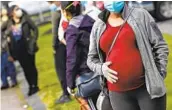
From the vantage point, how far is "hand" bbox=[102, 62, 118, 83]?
14.0 ft

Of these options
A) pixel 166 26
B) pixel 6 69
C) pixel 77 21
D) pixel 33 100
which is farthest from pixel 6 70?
pixel 77 21

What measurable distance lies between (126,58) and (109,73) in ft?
0.77

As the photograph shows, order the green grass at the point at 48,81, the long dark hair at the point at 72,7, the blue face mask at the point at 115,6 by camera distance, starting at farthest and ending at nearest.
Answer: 1. the green grass at the point at 48,81
2. the long dark hair at the point at 72,7
3. the blue face mask at the point at 115,6

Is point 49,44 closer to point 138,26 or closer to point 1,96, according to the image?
point 1,96

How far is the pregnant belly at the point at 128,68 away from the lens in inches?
163

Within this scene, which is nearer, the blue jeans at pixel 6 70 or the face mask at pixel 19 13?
the face mask at pixel 19 13

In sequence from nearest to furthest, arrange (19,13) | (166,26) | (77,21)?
(77,21)
(19,13)
(166,26)

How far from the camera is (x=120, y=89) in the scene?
429 cm

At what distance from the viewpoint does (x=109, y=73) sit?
4301 mm

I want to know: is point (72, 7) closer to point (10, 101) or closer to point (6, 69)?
point (10, 101)

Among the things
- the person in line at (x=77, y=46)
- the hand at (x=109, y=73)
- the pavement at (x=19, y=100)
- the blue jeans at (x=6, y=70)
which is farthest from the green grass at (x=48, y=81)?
the hand at (x=109, y=73)

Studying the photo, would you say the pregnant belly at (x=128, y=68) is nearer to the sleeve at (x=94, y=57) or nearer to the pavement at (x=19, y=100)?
the sleeve at (x=94, y=57)

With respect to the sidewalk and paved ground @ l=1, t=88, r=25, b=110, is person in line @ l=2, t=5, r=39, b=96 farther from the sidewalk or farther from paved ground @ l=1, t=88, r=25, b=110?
paved ground @ l=1, t=88, r=25, b=110

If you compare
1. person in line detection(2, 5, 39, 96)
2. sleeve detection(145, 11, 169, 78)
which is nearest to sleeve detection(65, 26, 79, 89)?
sleeve detection(145, 11, 169, 78)
